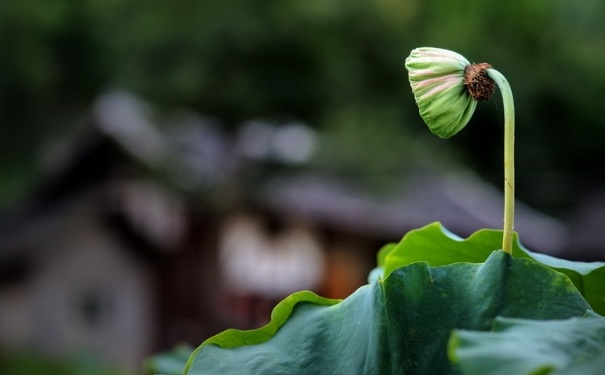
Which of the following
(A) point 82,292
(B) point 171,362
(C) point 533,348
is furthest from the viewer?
(A) point 82,292

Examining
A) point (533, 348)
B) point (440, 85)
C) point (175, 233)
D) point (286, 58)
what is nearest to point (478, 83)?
point (440, 85)

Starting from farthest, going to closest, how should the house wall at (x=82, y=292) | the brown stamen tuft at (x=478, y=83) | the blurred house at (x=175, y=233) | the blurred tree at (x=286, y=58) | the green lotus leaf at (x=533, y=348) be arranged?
the house wall at (x=82, y=292) < the blurred house at (x=175, y=233) < the blurred tree at (x=286, y=58) < the brown stamen tuft at (x=478, y=83) < the green lotus leaf at (x=533, y=348)

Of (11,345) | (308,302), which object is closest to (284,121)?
(11,345)

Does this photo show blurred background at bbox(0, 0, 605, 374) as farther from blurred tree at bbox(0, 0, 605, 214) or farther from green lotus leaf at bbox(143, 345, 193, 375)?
green lotus leaf at bbox(143, 345, 193, 375)

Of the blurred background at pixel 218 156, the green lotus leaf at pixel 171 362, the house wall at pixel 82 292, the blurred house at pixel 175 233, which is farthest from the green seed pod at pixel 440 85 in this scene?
the house wall at pixel 82 292

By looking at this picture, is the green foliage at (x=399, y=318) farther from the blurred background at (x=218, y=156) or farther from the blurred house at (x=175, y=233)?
Answer: the blurred house at (x=175, y=233)

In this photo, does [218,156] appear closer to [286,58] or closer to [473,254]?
[286,58]

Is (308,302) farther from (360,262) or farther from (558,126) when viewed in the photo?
(558,126)
